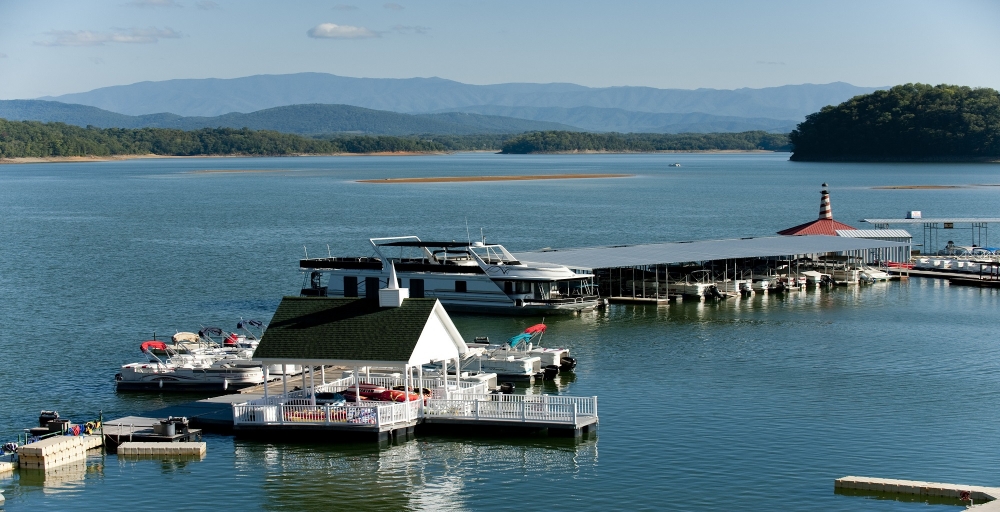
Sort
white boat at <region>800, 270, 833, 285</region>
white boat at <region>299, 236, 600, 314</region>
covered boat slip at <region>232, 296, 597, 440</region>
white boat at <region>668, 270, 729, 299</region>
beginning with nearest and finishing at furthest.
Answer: covered boat slip at <region>232, 296, 597, 440</region> → white boat at <region>299, 236, 600, 314</region> → white boat at <region>668, 270, 729, 299</region> → white boat at <region>800, 270, 833, 285</region>

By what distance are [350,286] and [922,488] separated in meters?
38.1

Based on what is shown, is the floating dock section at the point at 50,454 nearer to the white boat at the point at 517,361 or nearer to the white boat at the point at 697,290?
the white boat at the point at 517,361

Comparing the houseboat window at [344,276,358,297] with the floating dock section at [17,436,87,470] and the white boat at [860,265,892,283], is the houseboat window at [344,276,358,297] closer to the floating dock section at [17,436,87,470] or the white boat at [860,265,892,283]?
the white boat at [860,265,892,283]

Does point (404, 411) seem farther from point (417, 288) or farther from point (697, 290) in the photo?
point (697, 290)

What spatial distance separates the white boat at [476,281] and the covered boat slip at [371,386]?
21.6 m

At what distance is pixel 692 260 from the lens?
207ft

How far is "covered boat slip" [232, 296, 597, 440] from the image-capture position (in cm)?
3322

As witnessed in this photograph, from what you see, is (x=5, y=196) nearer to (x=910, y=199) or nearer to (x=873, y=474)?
(x=910, y=199)

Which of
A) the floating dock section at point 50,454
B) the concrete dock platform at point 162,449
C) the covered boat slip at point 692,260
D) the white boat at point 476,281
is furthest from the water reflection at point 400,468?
the covered boat slip at point 692,260

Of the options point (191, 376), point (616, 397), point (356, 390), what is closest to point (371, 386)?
point (356, 390)

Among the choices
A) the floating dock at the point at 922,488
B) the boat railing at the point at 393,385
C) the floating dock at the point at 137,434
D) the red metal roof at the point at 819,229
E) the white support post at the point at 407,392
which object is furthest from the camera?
the red metal roof at the point at 819,229

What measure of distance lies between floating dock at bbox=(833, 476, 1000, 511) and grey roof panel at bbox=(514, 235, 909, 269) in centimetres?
3161

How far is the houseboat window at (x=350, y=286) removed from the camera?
204 feet

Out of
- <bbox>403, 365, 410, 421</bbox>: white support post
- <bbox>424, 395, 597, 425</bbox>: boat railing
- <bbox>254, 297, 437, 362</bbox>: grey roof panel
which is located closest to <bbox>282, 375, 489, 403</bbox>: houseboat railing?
<bbox>424, 395, 597, 425</bbox>: boat railing
